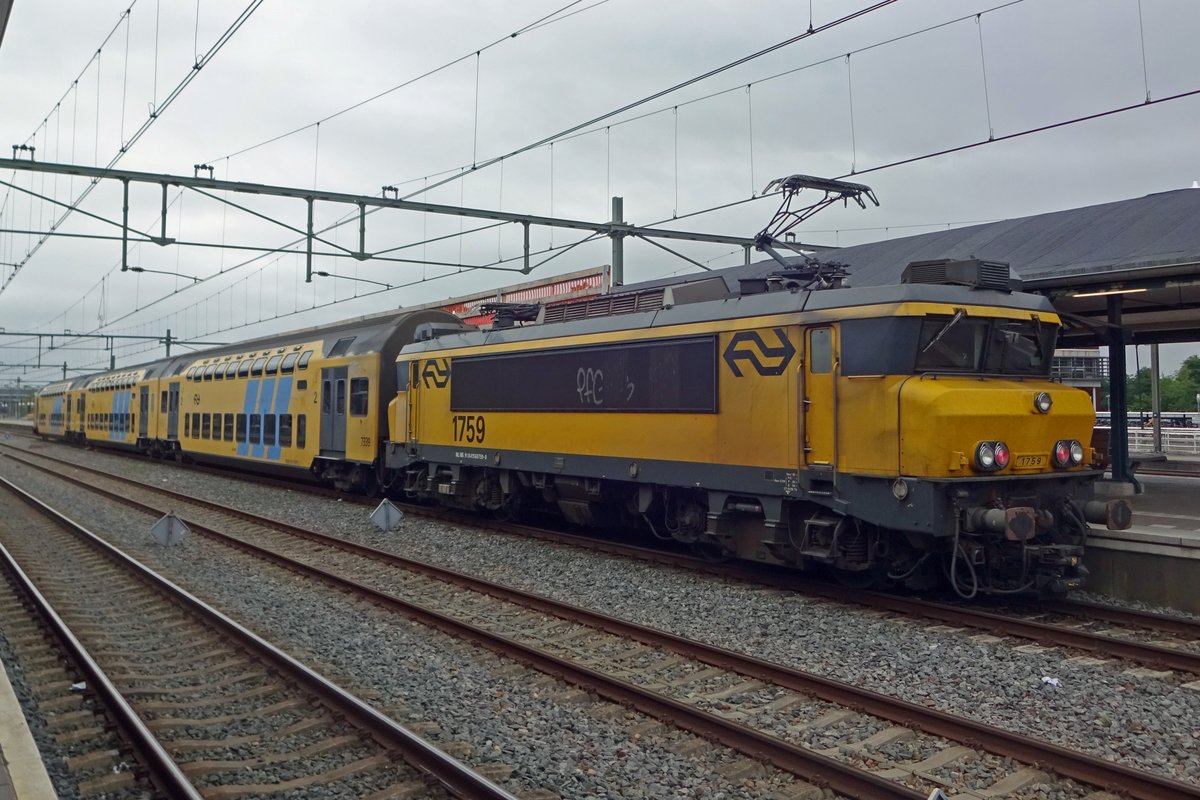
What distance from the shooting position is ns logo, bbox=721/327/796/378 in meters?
9.84

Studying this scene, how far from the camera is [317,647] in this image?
27.1 feet

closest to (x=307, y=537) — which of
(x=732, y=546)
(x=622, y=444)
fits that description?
(x=622, y=444)

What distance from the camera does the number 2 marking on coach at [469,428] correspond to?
15.0 meters

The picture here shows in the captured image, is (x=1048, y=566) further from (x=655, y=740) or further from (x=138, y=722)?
(x=138, y=722)

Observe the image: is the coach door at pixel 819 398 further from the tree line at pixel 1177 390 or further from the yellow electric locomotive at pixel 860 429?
the tree line at pixel 1177 390

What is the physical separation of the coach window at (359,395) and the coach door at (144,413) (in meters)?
17.0

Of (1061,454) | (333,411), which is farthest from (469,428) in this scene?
(1061,454)

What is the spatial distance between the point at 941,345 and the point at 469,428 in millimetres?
8496

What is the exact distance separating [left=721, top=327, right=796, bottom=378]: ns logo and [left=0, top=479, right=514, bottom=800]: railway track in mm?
5627

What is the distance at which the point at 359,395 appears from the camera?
61.9 feet

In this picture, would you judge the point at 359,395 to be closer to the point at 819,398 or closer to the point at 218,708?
the point at 819,398

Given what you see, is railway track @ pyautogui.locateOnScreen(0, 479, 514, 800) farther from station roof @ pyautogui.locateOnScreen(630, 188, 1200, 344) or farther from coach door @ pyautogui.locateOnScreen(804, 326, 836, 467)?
station roof @ pyautogui.locateOnScreen(630, 188, 1200, 344)

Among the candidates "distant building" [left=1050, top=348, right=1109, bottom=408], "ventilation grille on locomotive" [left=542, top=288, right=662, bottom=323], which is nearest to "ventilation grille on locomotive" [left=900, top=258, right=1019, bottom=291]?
"ventilation grille on locomotive" [left=542, top=288, right=662, bottom=323]

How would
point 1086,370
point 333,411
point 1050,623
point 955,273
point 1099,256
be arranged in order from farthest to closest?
point 1086,370 < point 333,411 < point 1099,256 < point 955,273 < point 1050,623
